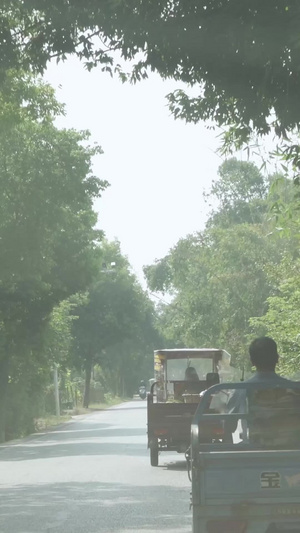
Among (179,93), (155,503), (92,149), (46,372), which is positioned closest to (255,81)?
(179,93)

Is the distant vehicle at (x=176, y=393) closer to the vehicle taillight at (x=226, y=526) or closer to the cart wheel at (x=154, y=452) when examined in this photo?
the cart wheel at (x=154, y=452)

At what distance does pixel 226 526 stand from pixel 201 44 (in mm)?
4628

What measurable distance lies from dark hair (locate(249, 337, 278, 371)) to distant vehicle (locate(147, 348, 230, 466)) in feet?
30.0

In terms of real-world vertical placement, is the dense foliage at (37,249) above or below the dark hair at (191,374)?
above

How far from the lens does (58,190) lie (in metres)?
35.8

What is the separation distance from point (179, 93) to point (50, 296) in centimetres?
2700

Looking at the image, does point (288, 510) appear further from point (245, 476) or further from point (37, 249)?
point (37, 249)

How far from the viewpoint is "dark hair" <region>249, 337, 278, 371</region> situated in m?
8.66

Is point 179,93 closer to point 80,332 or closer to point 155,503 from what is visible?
point 155,503

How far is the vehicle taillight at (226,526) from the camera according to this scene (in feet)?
25.3

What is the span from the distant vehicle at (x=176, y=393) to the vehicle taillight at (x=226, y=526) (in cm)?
1001

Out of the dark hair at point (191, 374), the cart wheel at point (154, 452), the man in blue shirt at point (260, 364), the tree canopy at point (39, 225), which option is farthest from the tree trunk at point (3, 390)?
the man in blue shirt at point (260, 364)

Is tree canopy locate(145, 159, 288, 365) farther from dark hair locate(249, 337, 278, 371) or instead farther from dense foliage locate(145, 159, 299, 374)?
dark hair locate(249, 337, 278, 371)

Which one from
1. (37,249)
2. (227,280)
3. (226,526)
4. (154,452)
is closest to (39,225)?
(37,249)
